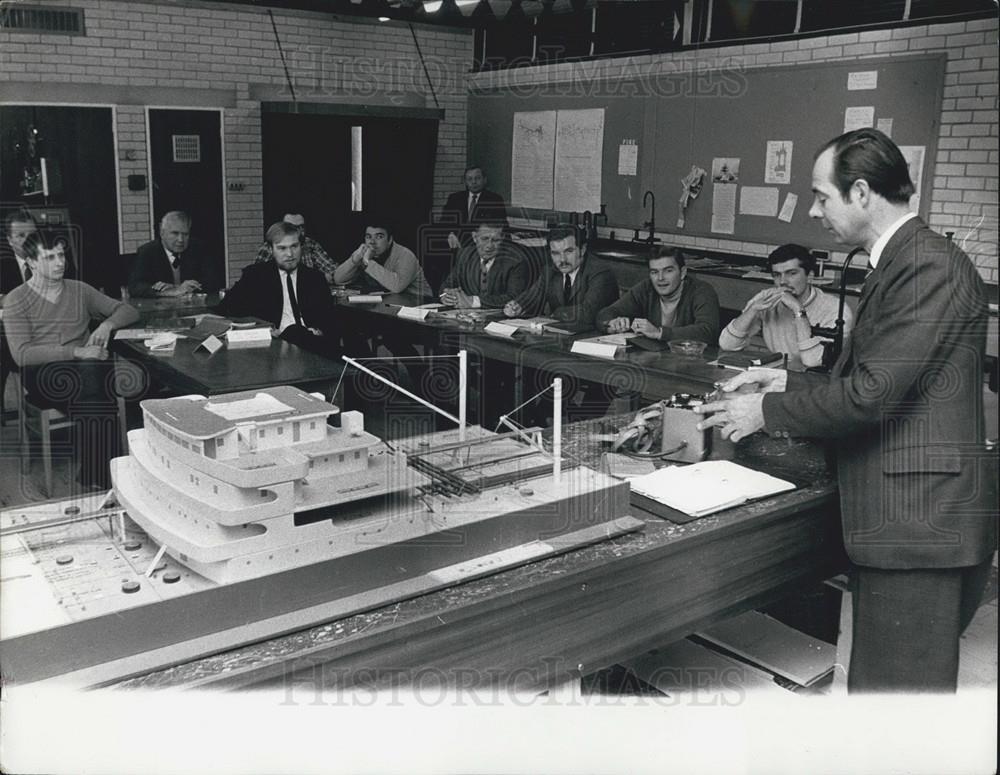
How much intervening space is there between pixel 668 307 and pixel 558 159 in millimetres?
4282

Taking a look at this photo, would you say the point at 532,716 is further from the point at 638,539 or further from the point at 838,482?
the point at 838,482

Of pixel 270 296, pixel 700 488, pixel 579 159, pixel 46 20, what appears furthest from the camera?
pixel 579 159

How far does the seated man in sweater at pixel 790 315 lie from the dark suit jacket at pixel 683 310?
7.9 inches

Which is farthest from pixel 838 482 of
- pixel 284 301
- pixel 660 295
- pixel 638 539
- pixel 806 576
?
pixel 284 301

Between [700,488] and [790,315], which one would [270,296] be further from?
[700,488]

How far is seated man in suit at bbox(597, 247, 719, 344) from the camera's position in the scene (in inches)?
192

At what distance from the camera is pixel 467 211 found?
940 centimetres

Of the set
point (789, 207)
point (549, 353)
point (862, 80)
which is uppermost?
point (862, 80)

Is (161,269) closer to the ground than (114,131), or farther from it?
closer to the ground

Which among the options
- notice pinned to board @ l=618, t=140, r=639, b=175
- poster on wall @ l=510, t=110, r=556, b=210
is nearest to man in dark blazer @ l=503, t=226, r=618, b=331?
notice pinned to board @ l=618, t=140, r=639, b=175

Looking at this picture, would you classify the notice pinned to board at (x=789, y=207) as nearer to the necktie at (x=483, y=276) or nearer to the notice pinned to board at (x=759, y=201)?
the notice pinned to board at (x=759, y=201)

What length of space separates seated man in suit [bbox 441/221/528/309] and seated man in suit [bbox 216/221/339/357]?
803mm

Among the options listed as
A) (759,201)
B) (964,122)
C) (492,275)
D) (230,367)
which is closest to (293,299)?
(492,275)

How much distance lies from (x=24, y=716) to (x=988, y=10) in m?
6.25
